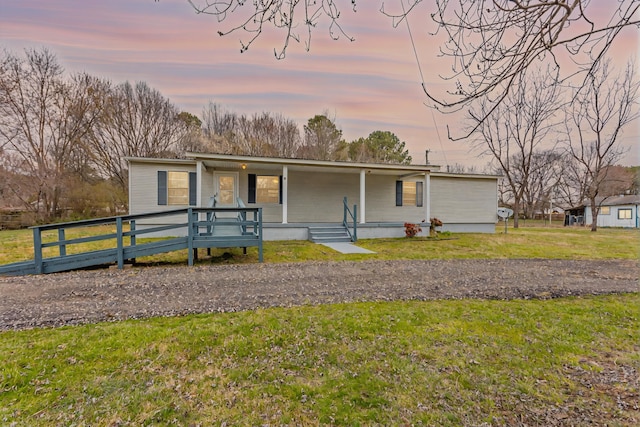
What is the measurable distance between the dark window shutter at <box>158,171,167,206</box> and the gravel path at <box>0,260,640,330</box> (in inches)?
221

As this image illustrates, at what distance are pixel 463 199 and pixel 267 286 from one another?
12667 mm

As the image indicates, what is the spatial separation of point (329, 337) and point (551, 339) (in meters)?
2.40

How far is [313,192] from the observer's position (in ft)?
42.5

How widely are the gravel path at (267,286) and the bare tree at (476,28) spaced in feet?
10.5

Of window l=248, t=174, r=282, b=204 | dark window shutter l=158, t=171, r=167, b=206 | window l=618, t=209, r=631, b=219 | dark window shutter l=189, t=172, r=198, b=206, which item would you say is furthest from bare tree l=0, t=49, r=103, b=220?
window l=618, t=209, r=631, b=219

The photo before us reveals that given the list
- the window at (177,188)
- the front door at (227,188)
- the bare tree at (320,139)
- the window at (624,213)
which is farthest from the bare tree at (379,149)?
the window at (624,213)

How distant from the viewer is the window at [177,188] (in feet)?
36.9

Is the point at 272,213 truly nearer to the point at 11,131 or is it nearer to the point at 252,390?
the point at 252,390

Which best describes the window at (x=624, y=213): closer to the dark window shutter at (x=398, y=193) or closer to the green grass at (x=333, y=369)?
the dark window shutter at (x=398, y=193)

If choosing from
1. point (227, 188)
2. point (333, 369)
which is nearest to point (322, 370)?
point (333, 369)

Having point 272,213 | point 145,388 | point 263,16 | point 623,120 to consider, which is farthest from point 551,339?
point 623,120

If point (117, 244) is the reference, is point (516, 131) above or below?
above

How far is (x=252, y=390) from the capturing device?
7.28 feet

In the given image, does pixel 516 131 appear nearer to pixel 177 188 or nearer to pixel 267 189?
pixel 267 189
